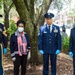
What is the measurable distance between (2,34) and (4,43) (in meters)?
0.27

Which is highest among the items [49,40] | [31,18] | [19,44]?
[31,18]

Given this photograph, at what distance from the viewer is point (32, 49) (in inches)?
371

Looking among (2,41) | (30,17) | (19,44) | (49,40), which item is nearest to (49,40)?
(49,40)

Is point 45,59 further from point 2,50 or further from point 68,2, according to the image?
point 68,2

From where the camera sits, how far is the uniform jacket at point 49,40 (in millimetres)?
7258

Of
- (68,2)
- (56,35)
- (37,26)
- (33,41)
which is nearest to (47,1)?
(37,26)

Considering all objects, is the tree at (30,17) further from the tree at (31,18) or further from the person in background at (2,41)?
the person in background at (2,41)

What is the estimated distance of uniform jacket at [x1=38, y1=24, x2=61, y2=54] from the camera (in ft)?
23.8

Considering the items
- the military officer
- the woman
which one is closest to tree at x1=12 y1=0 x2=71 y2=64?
the woman

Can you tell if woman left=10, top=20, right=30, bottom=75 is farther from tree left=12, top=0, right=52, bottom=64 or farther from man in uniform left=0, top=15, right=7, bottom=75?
tree left=12, top=0, right=52, bottom=64

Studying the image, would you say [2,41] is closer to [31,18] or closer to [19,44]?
[19,44]

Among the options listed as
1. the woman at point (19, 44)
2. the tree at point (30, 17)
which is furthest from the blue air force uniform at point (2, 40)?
the tree at point (30, 17)

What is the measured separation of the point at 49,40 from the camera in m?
7.25

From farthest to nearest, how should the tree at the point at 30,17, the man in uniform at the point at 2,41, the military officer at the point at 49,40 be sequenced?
the tree at the point at 30,17, the military officer at the point at 49,40, the man in uniform at the point at 2,41
